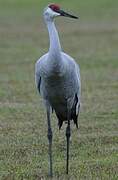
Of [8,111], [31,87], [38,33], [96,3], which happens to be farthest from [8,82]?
[96,3]

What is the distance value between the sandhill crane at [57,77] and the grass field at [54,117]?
57cm

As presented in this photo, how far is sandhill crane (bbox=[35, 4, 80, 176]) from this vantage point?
8266 millimetres

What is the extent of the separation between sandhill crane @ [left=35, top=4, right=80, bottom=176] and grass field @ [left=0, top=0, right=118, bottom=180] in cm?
57

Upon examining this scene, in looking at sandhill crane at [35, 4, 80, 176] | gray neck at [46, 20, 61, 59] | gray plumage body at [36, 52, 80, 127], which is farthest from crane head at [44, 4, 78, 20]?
gray plumage body at [36, 52, 80, 127]

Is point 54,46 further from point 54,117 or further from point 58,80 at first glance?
point 54,117

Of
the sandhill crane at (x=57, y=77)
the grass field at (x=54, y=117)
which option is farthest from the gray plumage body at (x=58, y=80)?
the grass field at (x=54, y=117)

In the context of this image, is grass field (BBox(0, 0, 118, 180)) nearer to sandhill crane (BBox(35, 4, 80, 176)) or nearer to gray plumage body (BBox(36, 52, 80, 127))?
sandhill crane (BBox(35, 4, 80, 176))

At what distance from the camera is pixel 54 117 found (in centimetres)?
1305

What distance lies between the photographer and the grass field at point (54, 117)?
30.2 feet

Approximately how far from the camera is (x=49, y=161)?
921 centimetres

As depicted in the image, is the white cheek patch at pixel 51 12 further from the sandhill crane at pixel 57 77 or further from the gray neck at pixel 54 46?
the gray neck at pixel 54 46

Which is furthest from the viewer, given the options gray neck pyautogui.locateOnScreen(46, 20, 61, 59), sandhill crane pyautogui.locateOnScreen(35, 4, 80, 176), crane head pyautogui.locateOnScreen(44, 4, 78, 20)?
crane head pyautogui.locateOnScreen(44, 4, 78, 20)

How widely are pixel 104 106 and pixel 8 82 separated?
4208 mm

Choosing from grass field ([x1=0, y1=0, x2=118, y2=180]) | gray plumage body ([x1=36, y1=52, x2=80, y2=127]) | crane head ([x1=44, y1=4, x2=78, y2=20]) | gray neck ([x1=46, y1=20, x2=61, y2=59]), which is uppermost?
crane head ([x1=44, y1=4, x2=78, y2=20])
